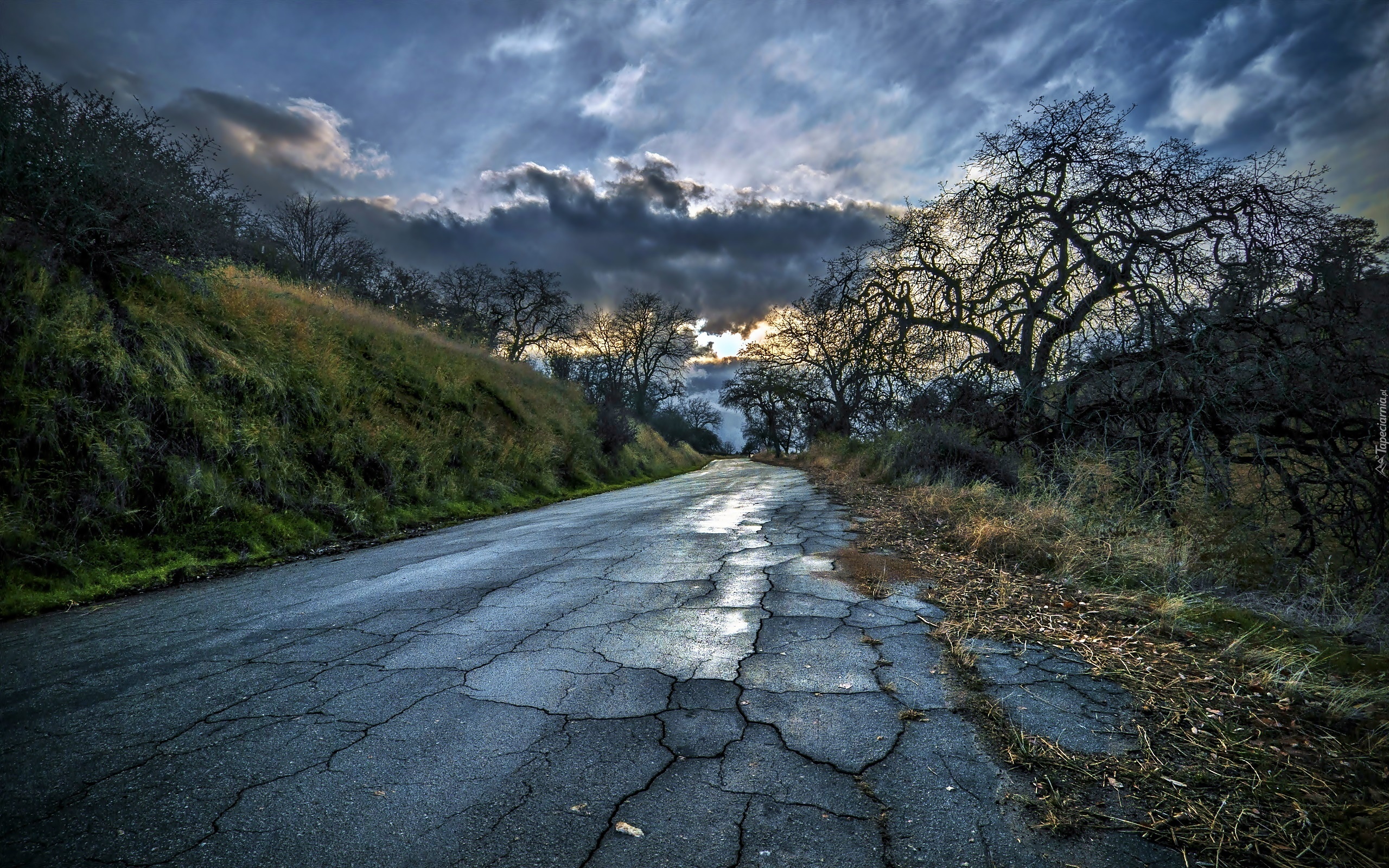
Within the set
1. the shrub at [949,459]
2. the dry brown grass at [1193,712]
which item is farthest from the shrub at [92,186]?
the shrub at [949,459]

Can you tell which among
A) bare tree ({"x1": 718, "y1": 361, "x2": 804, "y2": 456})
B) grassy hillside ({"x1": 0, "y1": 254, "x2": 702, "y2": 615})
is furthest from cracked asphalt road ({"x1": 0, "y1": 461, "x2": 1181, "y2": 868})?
bare tree ({"x1": 718, "y1": 361, "x2": 804, "y2": 456})

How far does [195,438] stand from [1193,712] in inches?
356

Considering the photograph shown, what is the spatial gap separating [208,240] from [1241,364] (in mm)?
13540

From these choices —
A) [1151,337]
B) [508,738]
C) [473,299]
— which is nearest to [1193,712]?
[508,738]

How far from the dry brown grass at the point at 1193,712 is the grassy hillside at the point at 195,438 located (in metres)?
6.96

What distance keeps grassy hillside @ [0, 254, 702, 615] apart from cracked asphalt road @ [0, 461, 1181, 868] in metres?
1.31

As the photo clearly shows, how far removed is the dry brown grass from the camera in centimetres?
153

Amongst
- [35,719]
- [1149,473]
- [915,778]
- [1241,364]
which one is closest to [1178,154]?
[1241,364]

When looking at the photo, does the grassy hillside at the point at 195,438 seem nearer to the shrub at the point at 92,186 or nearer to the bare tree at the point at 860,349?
the shrub at the point at 92,186

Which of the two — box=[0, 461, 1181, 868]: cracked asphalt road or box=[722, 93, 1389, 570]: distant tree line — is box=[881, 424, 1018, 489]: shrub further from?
box=[0, 461, 1181, 868]: cracked asphalt road

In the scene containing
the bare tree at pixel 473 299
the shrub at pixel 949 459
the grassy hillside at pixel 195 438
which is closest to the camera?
the grassy hillside at pixel 195 438

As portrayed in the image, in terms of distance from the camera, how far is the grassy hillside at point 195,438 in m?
5.01

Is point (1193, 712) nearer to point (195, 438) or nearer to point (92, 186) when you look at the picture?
point (195, 438)

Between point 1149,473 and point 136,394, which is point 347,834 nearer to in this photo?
point 136,394
